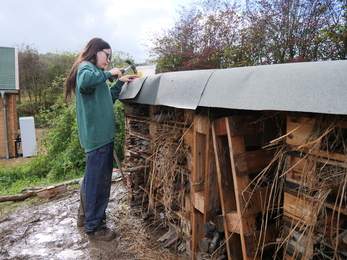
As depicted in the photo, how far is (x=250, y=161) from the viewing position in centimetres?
217

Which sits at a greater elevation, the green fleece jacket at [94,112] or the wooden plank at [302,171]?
the green fleece jacket at [94,112]

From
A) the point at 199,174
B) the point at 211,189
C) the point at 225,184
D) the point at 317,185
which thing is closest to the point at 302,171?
the point at 317,185

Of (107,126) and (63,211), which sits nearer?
(107,126)

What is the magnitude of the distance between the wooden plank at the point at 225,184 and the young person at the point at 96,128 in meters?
1.42

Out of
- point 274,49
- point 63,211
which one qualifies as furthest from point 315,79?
point 274,49

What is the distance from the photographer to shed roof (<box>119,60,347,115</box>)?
1.31 metres

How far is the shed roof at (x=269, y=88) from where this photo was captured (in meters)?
1.31

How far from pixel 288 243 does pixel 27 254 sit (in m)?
2.84

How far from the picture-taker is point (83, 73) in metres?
2.83

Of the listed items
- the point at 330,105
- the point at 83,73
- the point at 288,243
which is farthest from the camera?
the point at 83,73

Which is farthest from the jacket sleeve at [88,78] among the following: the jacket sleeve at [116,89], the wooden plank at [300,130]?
the wooden plank at [300,130]

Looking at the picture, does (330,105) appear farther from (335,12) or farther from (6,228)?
(335,12)

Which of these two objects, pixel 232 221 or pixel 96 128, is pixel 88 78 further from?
pixel 232 221

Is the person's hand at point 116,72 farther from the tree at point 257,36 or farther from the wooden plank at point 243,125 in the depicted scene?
the tree at point 257,36
